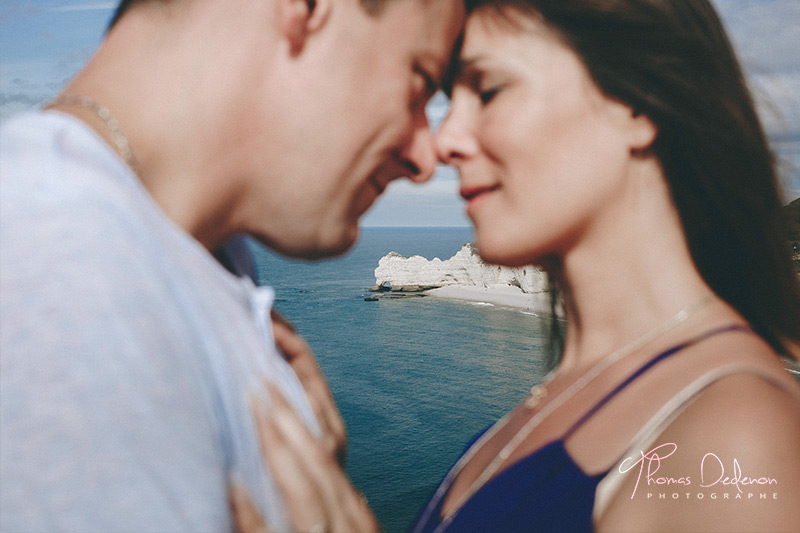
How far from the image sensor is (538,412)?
2600mm

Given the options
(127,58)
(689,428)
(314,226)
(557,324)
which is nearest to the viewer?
(127,58)

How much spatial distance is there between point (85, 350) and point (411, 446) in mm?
30574

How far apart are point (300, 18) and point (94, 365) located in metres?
1.15

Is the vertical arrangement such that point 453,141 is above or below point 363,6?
below

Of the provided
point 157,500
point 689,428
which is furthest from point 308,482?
point 689,428

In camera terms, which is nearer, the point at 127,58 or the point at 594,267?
the point at 127,58

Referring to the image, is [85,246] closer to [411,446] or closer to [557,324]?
[557,324]

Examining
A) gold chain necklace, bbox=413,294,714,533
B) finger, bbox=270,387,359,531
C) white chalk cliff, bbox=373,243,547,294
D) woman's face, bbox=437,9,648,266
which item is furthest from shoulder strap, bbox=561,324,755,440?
white chalk cliff, bbox=373,243,547,294

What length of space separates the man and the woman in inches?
16.3

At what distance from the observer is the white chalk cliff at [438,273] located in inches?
2904

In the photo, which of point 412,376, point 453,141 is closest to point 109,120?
point 453,141

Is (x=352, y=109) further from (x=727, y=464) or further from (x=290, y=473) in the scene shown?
(x=727, y=464)

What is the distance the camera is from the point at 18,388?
3.24 feet

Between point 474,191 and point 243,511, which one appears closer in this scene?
point 243,511
